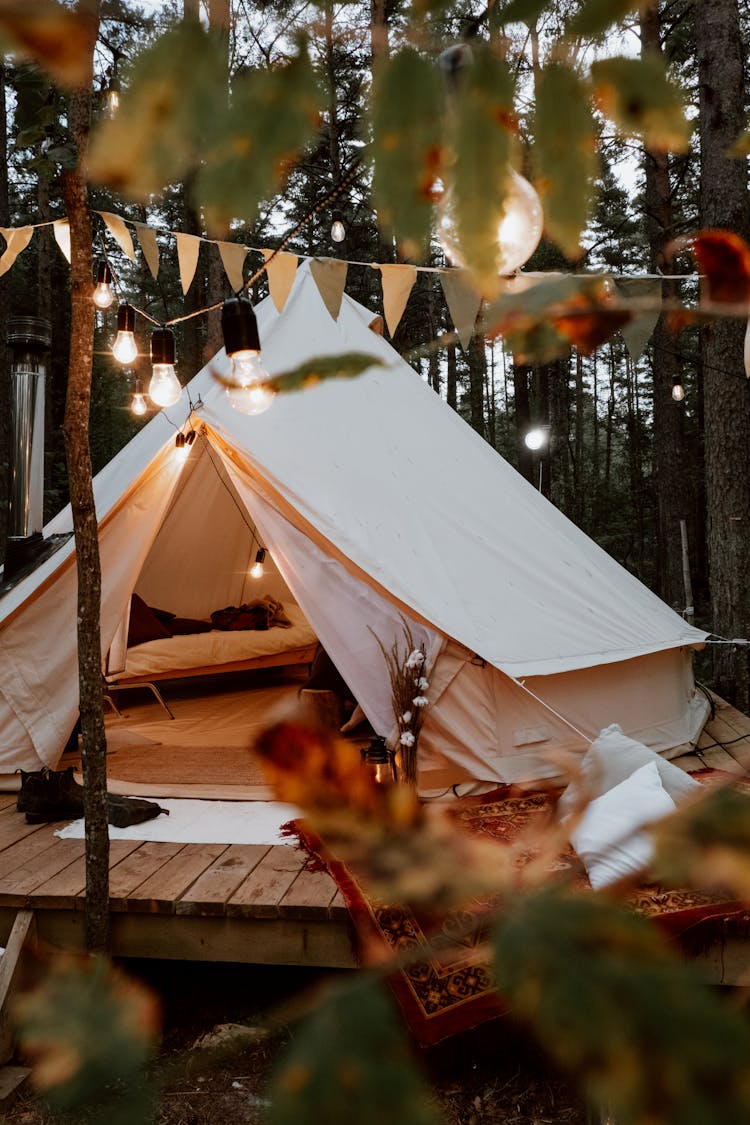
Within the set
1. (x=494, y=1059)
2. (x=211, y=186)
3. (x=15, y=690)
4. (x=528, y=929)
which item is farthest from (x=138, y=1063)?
(x=15, y=690)

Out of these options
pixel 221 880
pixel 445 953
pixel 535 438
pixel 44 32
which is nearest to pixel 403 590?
pixel 221 880

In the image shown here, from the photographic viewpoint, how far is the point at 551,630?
11.6 feet

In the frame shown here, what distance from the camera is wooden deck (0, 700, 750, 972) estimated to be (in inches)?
94.1

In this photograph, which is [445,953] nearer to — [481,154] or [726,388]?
[481,154]

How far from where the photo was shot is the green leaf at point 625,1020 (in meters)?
0.25

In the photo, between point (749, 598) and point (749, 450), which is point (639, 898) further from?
point (749, 450)

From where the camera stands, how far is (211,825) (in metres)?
3.21

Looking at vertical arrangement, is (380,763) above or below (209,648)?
below

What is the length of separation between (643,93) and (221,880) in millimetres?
2589

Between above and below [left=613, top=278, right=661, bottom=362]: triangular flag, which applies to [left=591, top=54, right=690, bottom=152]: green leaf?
below

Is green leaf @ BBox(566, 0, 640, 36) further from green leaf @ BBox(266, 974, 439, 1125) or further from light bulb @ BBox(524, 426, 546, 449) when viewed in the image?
light bulb @ BBox(524, 426, 546, 449)

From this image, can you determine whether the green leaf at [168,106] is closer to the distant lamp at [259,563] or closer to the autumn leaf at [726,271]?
the autumn leaf at [726,271]

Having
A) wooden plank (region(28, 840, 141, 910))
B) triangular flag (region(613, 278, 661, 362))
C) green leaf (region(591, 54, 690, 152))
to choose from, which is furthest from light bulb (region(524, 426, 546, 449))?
green leaf (region(591, 54, 690, 152))

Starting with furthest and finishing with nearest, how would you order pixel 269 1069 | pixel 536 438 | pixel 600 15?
pixel 536 438, pixel 269 1069, pixel 600 15
